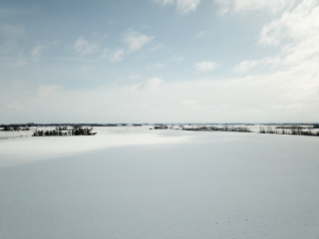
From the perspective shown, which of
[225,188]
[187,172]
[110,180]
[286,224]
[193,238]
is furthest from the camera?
[187,172]

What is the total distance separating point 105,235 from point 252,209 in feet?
8.85

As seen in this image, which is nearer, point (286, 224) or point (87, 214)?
point (286, 224)

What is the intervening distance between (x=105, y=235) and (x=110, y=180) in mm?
2632

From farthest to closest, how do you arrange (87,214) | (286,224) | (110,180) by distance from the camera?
(110,180), (87,214), (286,224)

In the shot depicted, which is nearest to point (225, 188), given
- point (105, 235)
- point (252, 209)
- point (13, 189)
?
point (252, 209)

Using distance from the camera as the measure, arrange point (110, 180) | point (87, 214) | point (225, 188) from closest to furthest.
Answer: point (87, 214) < point (225, 188) < point (110, 180)

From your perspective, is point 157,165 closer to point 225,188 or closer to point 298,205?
point 225,188

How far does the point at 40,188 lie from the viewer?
4.79m

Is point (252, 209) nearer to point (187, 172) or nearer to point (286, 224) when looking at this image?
point (286, 224)

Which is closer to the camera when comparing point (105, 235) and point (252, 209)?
point (105, 235)

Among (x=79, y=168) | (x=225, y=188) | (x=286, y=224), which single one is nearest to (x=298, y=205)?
(x=286, y=224)

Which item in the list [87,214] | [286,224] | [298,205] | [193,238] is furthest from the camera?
[298,205]

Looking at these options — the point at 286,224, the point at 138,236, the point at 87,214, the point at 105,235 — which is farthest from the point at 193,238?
the point at 87,214

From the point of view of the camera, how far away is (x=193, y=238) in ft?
9.13
